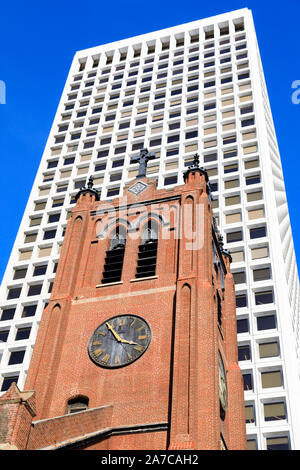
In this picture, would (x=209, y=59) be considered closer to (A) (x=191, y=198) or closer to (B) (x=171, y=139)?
(B) (x=171, y=139)

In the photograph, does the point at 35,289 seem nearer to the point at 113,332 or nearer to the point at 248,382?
the point at 248,382

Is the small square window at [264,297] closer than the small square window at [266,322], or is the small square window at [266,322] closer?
the small square window at [266,322]

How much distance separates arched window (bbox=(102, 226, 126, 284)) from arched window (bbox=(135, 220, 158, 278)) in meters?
0.92

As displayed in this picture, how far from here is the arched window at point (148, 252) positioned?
95.5ft

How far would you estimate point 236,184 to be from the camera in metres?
54.6

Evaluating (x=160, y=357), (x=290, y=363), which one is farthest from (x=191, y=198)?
(x=290, y=363)

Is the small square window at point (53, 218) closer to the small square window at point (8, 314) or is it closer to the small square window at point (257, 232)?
the small square window at point (8, 314)

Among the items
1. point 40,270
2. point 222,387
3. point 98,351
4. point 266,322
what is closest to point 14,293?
point 40,270

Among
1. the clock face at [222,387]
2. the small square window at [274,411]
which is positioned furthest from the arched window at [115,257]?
the small square window at [274,411]

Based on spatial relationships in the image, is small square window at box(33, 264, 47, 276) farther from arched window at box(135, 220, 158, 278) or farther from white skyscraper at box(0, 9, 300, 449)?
arched window at box(135, 220, 158, 278)

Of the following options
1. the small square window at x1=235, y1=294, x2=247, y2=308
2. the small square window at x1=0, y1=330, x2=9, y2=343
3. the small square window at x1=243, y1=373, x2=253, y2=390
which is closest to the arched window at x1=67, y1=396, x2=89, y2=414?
the small square window at x1=243, y1=373, x2=253, y2=390

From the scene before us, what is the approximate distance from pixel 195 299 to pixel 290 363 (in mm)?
15753

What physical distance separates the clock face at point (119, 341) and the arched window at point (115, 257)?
10.1 ft

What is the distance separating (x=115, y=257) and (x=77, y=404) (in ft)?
26.3
